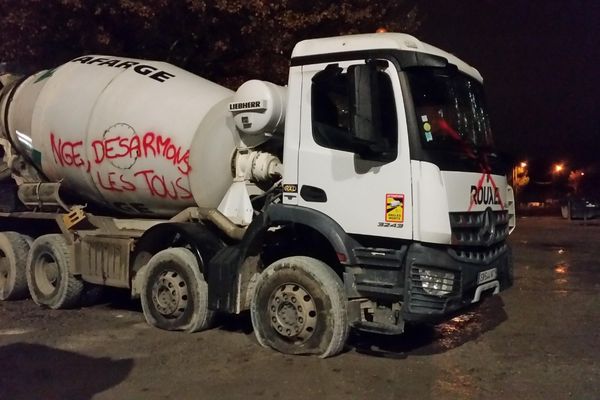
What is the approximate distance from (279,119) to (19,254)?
4.94m

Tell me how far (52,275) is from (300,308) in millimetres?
4435

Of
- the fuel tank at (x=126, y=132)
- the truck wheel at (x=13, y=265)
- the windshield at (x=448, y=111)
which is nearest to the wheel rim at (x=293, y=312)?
the fuel tank at (x=126, y=132)

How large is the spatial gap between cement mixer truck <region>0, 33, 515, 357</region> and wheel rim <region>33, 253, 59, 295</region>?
30 mm

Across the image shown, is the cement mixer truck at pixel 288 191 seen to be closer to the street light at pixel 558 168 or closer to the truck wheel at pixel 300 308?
the truck wheel at pixel 300 308

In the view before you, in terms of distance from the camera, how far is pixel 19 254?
9570 millimetres

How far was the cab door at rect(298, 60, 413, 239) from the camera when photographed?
5.74m

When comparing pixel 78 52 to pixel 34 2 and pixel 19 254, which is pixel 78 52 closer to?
pixel 34 2

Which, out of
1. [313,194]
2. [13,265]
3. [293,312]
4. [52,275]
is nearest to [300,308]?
[293,312]

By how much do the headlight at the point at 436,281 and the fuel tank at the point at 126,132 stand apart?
8.57 feet

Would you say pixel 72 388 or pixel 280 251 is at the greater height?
pixel 280 251

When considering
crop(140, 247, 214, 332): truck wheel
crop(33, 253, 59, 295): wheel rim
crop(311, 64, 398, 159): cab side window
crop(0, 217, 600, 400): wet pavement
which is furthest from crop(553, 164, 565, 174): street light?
crop(311, 64, 398, 159): cab side window

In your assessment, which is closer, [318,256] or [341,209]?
[341,209]

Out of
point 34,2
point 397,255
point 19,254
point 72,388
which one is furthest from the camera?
point 34,2

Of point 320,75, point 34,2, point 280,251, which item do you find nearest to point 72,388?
point 280,251
